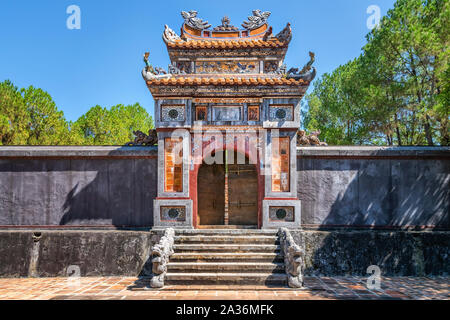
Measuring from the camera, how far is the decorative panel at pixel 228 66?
10133 millimetres

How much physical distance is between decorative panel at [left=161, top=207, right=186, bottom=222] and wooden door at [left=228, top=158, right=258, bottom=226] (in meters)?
2.44

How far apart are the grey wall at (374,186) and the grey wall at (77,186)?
4.85m

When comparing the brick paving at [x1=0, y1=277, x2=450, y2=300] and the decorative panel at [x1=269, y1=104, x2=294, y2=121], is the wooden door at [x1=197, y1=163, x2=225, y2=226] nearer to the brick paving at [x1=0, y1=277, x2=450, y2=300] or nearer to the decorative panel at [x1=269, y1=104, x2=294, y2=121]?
the decorative panel at [x1=269, y1=104, x2=294, y2=121]

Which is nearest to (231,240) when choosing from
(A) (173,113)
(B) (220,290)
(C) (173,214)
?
(B) (220,290)

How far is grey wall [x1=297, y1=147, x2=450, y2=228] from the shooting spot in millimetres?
9055

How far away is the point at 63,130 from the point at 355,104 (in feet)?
73.3

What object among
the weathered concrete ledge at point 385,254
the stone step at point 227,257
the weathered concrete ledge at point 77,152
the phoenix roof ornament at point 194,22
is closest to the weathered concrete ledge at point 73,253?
the stone step at point 227,257

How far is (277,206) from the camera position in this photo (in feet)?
28.2

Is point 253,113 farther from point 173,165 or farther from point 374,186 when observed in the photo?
point 374,186

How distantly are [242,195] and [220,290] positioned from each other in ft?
14.4

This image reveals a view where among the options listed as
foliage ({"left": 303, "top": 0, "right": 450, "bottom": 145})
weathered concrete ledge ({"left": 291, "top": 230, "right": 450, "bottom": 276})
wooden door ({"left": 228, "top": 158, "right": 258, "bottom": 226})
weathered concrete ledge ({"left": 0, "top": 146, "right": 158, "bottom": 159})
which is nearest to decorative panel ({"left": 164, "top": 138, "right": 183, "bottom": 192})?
weathered concrete ledge ({"left": 0, "top": 146, "right": 158, "bottom": 159})

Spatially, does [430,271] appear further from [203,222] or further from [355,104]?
[355,104]

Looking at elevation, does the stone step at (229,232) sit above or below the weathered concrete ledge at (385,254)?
above

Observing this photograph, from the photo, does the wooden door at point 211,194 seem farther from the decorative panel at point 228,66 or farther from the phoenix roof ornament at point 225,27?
the phoenix roof ornament at point 225,27
